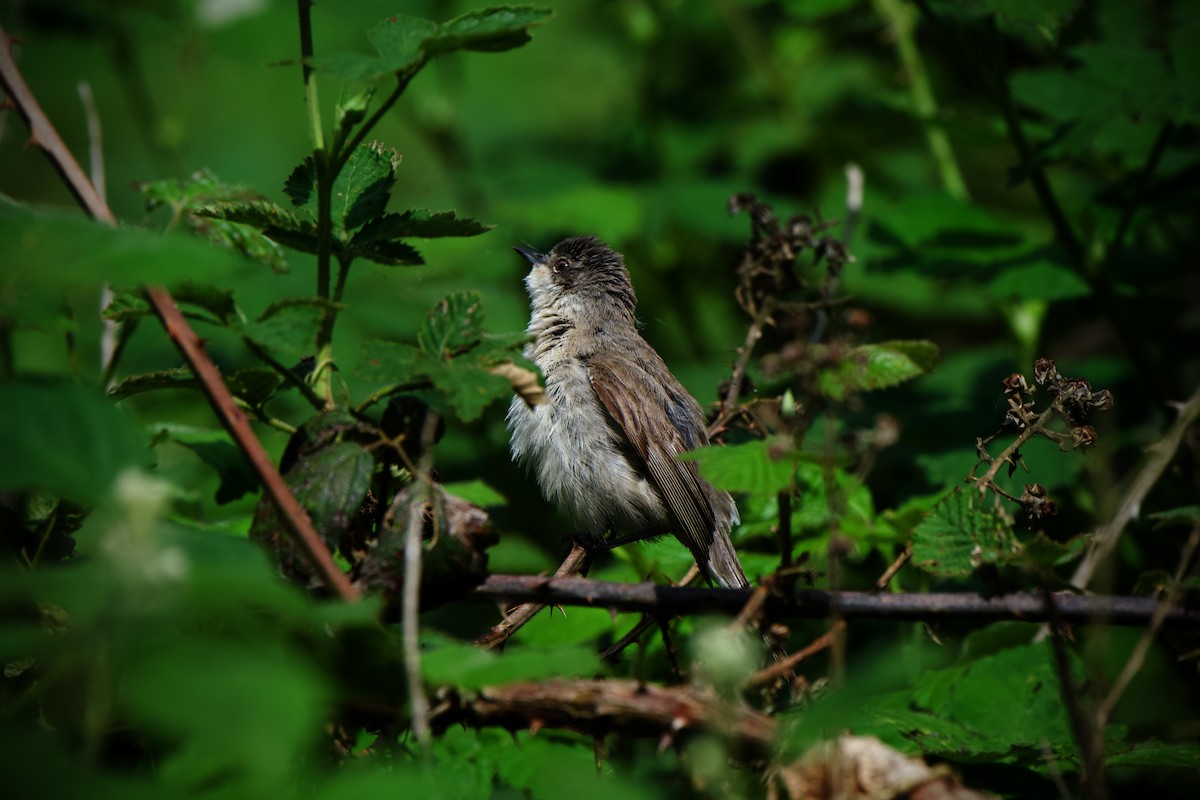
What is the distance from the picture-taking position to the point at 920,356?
2.24m

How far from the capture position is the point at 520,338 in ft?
5.97

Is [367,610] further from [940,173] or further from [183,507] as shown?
[940,173]

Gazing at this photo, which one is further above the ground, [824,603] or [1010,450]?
[1010,450]

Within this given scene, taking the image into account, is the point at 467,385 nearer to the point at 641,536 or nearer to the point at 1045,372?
the point at 1045,372

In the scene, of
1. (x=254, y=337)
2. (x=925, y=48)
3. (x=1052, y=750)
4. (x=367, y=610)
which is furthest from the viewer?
(x=925, y=48)

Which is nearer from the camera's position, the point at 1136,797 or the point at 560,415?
the point at 1136,797

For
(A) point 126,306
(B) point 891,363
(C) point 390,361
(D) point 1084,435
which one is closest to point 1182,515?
(D) point 1084,435

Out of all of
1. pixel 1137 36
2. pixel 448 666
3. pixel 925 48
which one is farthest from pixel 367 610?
pixel 925 48

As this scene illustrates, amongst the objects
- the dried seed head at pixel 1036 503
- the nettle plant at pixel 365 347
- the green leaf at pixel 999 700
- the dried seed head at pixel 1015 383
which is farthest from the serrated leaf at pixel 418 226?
the green leaf at pixel 999 700

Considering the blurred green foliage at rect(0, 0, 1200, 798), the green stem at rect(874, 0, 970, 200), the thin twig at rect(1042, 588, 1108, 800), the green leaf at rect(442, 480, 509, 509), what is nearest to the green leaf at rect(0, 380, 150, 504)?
the blurred green foliage at rect(0, 0, 1200, 798)

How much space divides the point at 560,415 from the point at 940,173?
2829mm

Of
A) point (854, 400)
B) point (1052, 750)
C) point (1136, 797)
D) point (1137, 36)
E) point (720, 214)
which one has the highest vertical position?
point (1137, 36)

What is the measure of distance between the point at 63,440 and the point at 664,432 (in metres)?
2.70

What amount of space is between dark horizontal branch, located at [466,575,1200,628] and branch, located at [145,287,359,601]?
0.28 m
